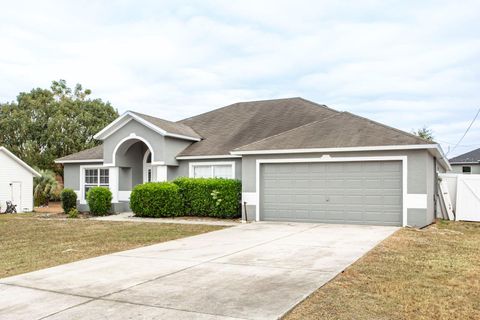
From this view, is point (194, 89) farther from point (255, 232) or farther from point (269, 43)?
point (255, 232)

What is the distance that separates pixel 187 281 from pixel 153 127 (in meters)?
13.0

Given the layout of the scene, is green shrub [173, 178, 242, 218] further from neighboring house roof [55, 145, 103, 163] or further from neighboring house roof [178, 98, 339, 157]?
neighboring house roof [55, 145, 103, 163]

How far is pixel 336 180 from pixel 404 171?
7.41 feet

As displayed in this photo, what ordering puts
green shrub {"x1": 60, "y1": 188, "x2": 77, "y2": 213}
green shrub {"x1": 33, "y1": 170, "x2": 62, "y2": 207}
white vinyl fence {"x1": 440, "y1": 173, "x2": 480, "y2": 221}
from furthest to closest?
green shrub {"x1": 33, "y1": 170, "x2": 62, "y2": 207} → green shrub {"x1": 60, "y1": 188, "x2": 77, "y2": 213} → white vinyl fence {"x1": 440, "y1": 173, "x2": 480, "y2": 221}

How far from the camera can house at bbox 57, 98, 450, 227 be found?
1413cm

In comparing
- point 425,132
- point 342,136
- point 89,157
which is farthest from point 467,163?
point 89,157

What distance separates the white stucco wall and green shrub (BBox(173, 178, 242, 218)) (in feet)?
40.4

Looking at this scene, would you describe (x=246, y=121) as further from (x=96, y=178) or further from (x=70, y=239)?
(x=70, y=239)

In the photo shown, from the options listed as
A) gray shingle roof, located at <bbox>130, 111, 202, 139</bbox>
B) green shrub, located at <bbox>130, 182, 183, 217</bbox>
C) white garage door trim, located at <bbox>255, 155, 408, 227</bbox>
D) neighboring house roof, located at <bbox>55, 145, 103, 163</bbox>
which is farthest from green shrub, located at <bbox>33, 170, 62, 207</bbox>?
white garage door trim, located at <bbox>255, 155, 408, 227</bbox>

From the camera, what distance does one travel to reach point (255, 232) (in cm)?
1287

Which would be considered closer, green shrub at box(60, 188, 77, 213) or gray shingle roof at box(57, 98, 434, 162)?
gray shingle roof at box(57, 98, 434, 162)

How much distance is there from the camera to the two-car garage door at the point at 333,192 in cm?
1425

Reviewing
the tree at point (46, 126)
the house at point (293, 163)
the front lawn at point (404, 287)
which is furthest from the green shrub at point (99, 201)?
the tree at point (46, 126)

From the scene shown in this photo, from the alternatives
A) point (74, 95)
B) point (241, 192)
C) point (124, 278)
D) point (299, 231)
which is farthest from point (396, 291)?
point (74, 95)
